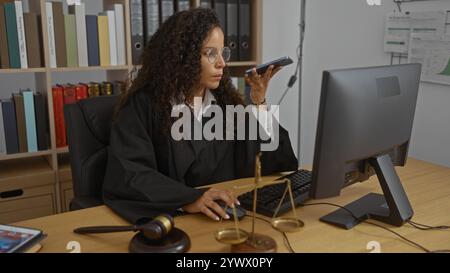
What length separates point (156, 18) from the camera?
231 centimetres

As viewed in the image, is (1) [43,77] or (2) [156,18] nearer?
(1) [43,77]

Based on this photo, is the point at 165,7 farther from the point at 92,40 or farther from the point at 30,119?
the point at 30,119

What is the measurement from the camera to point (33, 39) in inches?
80.4

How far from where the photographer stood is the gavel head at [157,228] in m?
0.96

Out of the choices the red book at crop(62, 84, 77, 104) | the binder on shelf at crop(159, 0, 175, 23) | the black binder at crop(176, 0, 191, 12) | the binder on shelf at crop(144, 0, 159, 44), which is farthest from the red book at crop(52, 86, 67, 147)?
the black binder at crop(176, 0, 191, 12)

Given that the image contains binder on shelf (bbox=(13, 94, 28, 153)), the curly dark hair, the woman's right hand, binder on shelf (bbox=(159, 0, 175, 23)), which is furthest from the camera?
binder on shelf (bbox=(159, 0, 175, 23))

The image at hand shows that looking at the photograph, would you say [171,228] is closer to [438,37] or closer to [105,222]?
[105,222]

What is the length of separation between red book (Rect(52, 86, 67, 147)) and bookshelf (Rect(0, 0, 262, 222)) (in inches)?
1.5

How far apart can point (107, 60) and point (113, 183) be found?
109 cm

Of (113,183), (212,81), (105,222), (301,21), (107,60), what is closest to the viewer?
(105,222)

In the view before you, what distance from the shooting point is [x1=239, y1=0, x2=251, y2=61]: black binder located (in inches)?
99.1

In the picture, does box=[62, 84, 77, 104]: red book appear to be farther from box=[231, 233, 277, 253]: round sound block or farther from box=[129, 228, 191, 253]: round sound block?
box=[231, 233, 277, 253]: round sound block
